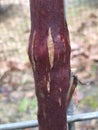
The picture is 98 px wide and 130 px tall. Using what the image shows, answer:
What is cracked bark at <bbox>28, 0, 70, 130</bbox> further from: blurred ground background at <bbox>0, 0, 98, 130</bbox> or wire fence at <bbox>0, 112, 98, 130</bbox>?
blurred ground background at <bbox>0, 0, 98, 130</bbox>

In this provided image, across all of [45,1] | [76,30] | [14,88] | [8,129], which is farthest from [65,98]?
[76,30]

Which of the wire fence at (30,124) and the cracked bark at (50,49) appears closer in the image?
the cracked bark at (50,49)

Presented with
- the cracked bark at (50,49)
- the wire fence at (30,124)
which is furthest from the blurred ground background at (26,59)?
the cracked bark at (50,49)

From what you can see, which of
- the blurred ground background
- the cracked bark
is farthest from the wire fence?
the blurred ground background

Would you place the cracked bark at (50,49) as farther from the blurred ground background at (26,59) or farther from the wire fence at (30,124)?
the blurred ground background at (26,59)

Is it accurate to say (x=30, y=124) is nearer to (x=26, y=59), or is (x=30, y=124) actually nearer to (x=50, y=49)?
(x=50, y=49)

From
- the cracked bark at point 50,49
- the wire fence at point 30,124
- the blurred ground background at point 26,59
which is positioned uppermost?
the cracked bark at point 50,49
